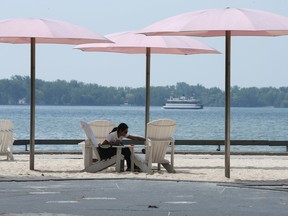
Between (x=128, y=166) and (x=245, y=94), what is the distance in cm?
12373

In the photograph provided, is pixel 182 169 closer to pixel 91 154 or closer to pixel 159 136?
pixel 159 136

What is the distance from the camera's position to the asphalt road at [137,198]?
11.9m

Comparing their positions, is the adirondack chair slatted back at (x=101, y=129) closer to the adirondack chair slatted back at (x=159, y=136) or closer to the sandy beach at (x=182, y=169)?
the sandy beach at (x=182, y=169)

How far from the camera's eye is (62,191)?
13961 millimetres

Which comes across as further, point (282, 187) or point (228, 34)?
point (228, 34)

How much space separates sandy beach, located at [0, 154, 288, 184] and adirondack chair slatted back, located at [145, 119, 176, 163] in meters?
0.33

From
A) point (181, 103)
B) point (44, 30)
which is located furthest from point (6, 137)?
point (181, 103)

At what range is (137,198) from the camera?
13164 millimetres

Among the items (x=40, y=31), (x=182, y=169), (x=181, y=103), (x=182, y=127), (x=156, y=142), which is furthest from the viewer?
(x=181, y=103)

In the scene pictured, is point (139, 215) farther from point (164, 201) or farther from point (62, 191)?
→ point (62, 191)

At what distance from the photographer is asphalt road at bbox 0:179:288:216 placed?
Result: 11898mm

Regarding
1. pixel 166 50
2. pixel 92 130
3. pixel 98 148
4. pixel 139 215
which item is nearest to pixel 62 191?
pixel 139 215

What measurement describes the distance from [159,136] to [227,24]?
8.89 feet

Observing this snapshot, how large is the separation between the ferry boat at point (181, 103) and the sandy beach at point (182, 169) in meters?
136
